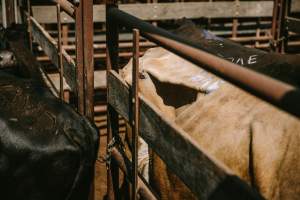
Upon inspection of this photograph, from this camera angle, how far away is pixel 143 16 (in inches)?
251

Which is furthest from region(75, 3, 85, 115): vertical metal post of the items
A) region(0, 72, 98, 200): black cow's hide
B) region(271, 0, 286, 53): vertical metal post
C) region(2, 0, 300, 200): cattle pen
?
region(271, 0, 286, 53): vertical metal post

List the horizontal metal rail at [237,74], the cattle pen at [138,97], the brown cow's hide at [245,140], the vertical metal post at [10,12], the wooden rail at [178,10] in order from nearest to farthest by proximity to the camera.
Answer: the horizontal metal rail at [237,74] < the cattle pen at [138,97] < the brown cow's hide at [245,140] < the vertical metal post at [10,12] < the wooden rail at [178,10]

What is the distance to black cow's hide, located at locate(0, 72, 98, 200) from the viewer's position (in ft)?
7.28

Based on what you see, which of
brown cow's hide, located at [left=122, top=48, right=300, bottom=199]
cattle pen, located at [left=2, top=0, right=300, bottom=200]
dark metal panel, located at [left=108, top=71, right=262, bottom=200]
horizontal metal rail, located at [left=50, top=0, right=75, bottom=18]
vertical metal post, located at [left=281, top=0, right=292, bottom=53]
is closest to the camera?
cattle pen, located at [left=2, top=0, right=300, bottom=200]

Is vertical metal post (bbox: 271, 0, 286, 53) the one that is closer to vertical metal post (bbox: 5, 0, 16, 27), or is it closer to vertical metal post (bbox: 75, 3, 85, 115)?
vertical metal post (bbox: 5, 0, 16, 27)

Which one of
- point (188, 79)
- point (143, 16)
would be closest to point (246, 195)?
point (188, 79)

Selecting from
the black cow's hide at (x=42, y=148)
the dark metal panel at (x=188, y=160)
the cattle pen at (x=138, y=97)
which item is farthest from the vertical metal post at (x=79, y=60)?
the dark metal panel at (x=188, y=160)

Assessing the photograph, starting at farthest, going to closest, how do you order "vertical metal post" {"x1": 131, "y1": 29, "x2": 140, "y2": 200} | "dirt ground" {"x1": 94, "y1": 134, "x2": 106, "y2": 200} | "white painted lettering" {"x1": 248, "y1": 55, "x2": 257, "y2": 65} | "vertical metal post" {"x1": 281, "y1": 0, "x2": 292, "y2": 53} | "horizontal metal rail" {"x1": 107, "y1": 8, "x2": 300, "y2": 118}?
1. "vertical metal post" {"x1": 281, "y1": 0, "x2": 292, "y2": 53}
2. "dirt ground" {"x1": 94, "y1": 134, "x2": 106, "y2": 200}
3. "white painted lettering" {"x1": 248, "y1": 55, "x2": 257, "y2": 65}
4. "vertical metal post" {"x1": 131, "y1": 29, "x2": 140, "y2": 200}
5. "horizontal metal rail" {"x1": 107, "y1": 8, "x2": 300, "y2": 118}

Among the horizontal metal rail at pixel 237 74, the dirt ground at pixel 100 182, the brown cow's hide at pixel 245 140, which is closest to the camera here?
the horizontal metal rail at pixel 237 74

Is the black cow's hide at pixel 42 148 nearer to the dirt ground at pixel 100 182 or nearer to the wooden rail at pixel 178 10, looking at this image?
the dirt ground at pixel 100 182

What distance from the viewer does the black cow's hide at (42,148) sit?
2.22 m

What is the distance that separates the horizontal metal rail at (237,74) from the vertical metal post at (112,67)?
0.56 meters

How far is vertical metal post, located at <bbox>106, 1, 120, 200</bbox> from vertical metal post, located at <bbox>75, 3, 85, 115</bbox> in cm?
23

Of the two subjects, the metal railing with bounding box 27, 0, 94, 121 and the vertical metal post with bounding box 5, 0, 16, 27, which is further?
the vertical metal post with bounding box 5, 0, 16, 27
